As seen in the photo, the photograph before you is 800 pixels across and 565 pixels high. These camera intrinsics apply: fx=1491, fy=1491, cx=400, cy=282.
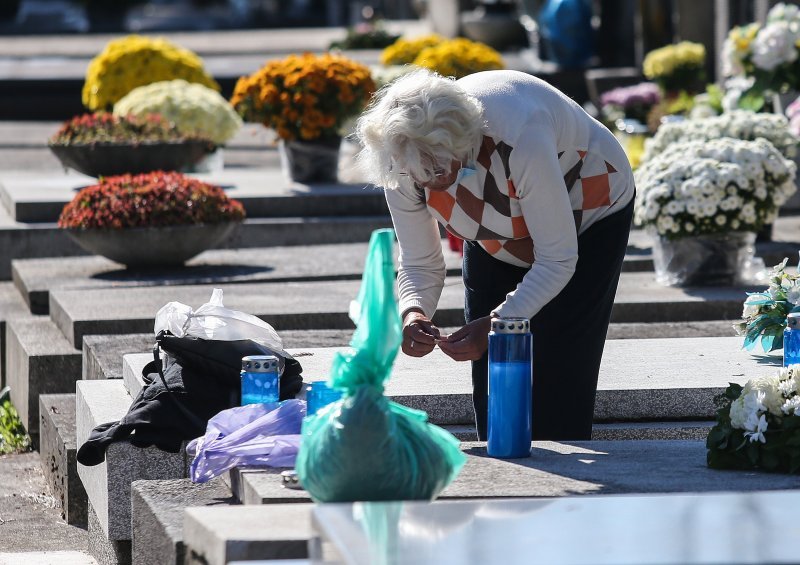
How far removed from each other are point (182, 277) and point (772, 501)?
515 centimetres

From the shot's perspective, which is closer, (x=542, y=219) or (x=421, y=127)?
(x=421, y=127)

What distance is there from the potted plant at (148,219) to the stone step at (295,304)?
667mm

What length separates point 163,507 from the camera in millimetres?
3789

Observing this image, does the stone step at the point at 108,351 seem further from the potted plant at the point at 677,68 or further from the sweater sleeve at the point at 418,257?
the potted plant at the point at 677,68

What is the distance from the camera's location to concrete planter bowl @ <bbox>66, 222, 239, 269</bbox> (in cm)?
789

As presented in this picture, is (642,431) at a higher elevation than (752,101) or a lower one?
lower

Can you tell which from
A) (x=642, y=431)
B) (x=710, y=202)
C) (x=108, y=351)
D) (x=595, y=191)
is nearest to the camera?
(x=595, y=191)

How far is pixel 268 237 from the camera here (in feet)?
31.4

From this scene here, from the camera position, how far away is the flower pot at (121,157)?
9992 millimetres

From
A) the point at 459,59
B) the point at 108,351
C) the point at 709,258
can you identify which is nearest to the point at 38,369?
the point at 108,351

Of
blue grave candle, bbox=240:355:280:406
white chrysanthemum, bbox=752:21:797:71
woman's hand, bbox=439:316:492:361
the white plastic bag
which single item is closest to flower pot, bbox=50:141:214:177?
white chrysanthemum, bbox=752:21:797:71

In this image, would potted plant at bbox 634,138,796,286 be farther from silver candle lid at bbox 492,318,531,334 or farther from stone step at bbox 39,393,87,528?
silver candle lid at bbox 492,318,531,334

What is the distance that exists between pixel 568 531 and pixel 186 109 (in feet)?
29.3

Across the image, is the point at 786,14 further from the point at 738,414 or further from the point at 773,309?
the point at 738,414
